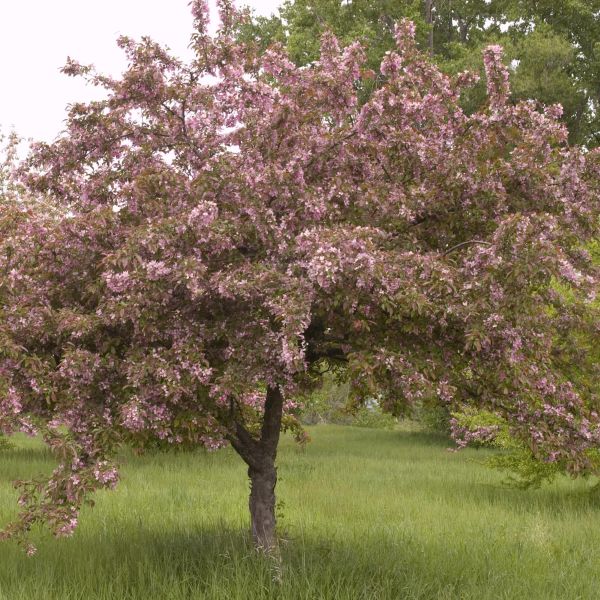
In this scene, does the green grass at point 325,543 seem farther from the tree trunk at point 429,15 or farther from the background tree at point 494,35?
the tree trunk at point 429,15

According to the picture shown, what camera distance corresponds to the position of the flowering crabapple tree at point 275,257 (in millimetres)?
6160

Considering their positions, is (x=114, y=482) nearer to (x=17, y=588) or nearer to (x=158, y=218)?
(x=158, y=218)

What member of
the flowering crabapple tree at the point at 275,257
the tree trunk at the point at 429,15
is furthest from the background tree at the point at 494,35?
the flowering crabapple tree at the point at 275,257

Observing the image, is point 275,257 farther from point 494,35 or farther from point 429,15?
point 429,15

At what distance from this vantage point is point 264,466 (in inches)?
339

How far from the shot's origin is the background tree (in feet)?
90.1

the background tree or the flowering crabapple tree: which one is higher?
the background tree

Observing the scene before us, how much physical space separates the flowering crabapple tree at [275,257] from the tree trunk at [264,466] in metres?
0.05

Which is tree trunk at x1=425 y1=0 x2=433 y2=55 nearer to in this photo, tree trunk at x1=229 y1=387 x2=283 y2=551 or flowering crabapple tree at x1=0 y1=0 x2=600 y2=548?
flowering crabapple tree at x1=0 y1=0 x2=600 y2=548

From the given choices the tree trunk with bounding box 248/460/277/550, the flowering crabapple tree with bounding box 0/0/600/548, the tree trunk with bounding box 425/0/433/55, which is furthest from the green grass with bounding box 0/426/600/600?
the tree trunk with bounding box 425/0/433/55

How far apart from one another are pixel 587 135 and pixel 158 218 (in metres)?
28.9

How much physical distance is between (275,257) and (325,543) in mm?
5206

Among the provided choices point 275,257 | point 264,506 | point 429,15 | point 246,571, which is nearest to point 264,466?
point 264,506

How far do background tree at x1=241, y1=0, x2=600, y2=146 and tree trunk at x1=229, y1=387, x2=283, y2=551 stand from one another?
21.3m
